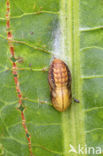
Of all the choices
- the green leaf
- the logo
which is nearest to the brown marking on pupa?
the green leaf

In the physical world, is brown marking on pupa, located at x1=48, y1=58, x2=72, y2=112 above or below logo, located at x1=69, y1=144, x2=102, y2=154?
above

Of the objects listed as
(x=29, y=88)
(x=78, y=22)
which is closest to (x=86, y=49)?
(x=78, y=22)

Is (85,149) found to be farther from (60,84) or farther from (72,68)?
(72,68)

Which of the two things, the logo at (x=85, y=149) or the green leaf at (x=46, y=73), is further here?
the logo at (x=85, y=149)

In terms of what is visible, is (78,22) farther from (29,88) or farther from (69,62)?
(29,88)

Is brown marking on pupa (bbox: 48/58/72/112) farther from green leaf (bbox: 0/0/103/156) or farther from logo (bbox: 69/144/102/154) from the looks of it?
logo (bbox: 69/144/102/154)

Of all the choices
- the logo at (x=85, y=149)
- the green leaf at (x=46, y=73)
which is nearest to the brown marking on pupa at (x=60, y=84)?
the green leaf at (x=46, y=73)

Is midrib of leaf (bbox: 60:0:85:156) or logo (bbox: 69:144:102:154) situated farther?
logo (bbox: 69:144:102:154)

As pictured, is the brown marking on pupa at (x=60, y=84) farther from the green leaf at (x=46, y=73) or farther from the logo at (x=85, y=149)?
the logo at (x=85, y=149)
